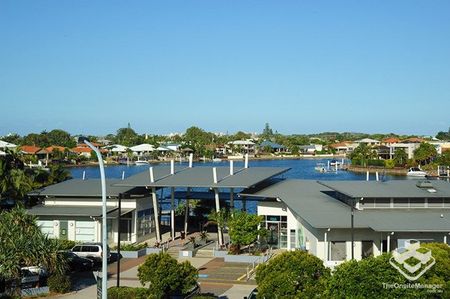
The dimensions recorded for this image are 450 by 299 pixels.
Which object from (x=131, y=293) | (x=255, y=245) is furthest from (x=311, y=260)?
(x=255, y=245)

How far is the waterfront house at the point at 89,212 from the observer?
37.0m

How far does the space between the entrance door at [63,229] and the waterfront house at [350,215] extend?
11583 mm

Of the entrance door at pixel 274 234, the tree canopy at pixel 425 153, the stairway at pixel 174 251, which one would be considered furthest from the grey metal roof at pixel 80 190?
the tree canopy at pixel 425 153

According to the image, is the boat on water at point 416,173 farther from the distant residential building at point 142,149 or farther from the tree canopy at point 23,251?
the tree canopy at point 23,251

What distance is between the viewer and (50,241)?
25516 mm

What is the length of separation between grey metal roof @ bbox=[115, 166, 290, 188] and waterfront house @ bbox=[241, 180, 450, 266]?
104 cm

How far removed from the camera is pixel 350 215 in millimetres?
29109


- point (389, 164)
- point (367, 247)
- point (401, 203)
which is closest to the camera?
point (367, 247)

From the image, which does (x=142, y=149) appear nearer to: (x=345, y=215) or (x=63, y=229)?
(x=63, y=229)

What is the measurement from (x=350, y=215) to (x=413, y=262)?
1026 centimetres

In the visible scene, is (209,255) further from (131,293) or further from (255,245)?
(131,293)

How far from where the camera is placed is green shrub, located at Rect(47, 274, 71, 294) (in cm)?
2567

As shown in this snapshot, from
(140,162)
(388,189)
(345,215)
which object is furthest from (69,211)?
(140,162)

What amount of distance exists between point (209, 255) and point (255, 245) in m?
2.80
